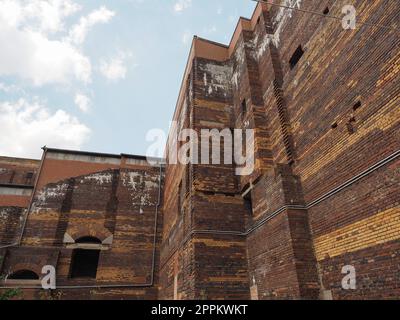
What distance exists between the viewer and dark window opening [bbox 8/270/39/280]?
12.4 meters

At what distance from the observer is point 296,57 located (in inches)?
311

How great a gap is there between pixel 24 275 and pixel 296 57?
1375 centimetres

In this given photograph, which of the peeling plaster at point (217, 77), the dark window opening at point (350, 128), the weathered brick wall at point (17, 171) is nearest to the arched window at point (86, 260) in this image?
the peeling plaster at point (217, 77)

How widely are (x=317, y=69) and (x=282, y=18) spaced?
10.3 ft

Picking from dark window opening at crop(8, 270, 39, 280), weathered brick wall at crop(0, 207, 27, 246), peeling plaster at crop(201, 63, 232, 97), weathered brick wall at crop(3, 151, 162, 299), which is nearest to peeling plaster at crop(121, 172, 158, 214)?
weathered brick wall at crop(3, 151, 162, 299)

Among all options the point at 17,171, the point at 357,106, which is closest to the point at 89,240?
the point at 17,171

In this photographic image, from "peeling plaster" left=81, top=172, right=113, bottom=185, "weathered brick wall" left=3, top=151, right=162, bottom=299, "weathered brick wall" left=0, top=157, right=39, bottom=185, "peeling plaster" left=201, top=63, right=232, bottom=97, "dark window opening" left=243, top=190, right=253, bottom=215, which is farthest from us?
"weathered brick wall" left=0, top=157, right=39, bottom=185

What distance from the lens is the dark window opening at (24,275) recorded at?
490 inches

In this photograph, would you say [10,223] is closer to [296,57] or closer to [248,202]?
[248,202]

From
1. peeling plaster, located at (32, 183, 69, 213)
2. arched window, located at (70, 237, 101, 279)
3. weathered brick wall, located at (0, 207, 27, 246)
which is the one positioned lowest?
arched window, located at (70, 237, 101, 279)

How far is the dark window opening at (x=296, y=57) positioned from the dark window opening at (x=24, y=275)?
13.1 meters

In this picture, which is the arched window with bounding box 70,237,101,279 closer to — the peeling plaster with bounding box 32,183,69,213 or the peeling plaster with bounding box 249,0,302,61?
the peeling plaster with bounding box 32,183,69,213

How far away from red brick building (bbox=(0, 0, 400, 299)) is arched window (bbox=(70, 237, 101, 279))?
1.9 inches

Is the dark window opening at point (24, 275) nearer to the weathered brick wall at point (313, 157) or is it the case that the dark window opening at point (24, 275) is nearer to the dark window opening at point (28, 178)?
the weathered brick wall at point (313, 157)
